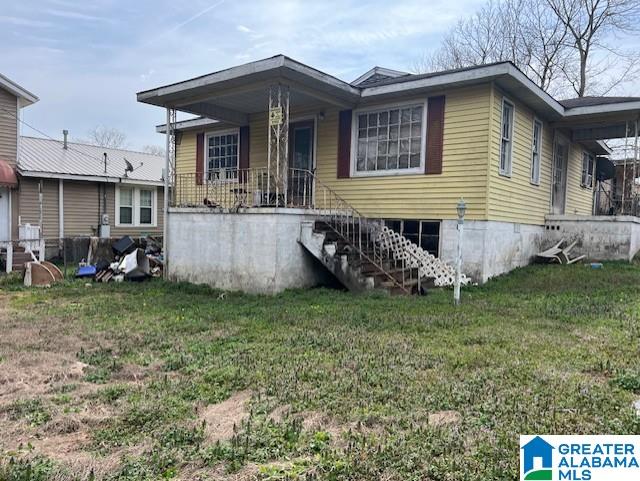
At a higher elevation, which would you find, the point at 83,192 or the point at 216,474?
the point at 83,192

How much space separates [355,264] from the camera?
26.8ft

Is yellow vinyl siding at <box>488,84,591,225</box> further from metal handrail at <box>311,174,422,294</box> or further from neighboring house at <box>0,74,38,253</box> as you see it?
neighboring house at <box>0,74,38,253</box>

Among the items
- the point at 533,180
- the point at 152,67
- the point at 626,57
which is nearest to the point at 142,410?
the point at 533,180

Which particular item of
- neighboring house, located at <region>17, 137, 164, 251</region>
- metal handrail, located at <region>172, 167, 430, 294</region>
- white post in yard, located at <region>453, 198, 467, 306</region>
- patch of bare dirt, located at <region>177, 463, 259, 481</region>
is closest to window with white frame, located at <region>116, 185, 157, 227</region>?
neighboring house, located at <region>17, 137, 164, 251</region>

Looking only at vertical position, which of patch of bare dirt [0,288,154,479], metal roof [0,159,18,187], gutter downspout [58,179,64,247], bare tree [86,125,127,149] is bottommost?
patch of bare dirt [0,288,154,479]

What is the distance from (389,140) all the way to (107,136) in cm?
3898

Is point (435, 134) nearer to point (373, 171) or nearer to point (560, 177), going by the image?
point (373, 171)

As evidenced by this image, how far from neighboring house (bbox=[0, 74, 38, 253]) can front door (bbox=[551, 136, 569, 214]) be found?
15.0m

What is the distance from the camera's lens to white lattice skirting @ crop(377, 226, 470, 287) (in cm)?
909

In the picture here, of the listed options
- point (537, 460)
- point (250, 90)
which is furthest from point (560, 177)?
point (537, 460)

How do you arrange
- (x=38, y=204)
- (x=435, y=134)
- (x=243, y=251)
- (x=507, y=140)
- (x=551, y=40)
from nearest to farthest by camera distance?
(x=243, y=251)
(x=435, y=134)
(x=507, y=140)
(x=38, y=204)
(x=551, y=40)

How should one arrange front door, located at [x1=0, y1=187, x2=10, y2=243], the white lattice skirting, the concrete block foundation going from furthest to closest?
1. front door, located at [x1=0, y1=187, x2=10, y2=243]
2. the white lattice skirting
3. the concrete block foundation

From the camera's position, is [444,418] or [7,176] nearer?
[444,418]

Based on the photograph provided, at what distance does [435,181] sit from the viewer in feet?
30.3
